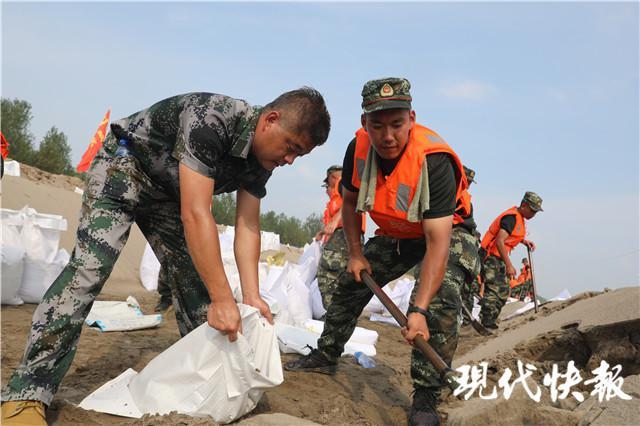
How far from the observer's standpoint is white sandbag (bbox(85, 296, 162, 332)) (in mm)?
3934

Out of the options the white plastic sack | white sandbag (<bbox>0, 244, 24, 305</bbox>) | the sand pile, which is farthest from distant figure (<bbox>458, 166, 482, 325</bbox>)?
white sandbag (<bbox>0, 244, 24, 305</bbox>)

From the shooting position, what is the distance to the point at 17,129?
22797mm

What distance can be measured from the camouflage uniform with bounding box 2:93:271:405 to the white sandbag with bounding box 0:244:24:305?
2.31 m

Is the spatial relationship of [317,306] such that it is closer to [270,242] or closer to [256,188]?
[256,188]

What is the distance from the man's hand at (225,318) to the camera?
204 cm

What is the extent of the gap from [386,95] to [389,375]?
209 cm

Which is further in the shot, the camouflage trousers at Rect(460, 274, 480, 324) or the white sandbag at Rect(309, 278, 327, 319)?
the white sandbag at Rect(309, 278, 327, 319)

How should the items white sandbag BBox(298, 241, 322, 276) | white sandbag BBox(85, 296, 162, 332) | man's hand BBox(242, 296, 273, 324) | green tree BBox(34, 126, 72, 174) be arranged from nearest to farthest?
man's hand BBox(242, 296, 273, 324) < white sandbag BBox(85, 296, 162, 332) < white sandbag BBox(298, 241, 322, 276) < green tree BBox(34, 126, 72, 174)

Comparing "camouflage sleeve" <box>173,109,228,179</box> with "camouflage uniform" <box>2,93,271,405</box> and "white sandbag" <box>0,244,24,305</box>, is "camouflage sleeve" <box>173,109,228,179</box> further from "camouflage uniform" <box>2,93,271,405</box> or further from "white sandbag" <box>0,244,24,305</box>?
"white sandbag" <box>0,244,24,305</box>

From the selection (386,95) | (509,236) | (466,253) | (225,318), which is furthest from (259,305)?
(509,236)

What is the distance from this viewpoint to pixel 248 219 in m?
2.51

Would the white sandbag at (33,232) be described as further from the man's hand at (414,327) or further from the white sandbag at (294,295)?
the man's hand at (414,327)

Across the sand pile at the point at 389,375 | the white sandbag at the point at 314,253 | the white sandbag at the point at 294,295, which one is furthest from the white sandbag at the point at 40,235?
the white sandbag at the point at 314,253

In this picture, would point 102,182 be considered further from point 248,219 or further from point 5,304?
point 5,304
